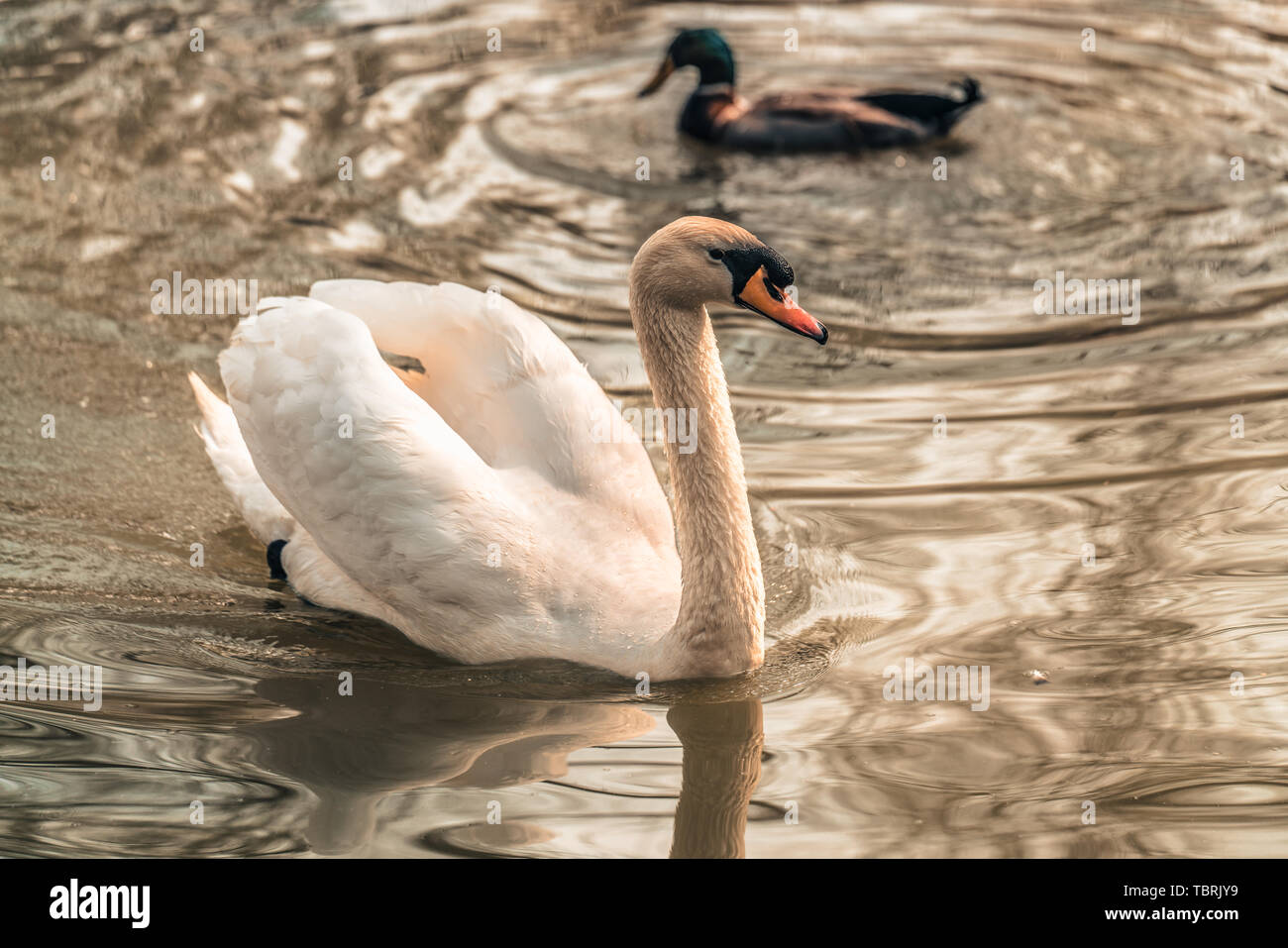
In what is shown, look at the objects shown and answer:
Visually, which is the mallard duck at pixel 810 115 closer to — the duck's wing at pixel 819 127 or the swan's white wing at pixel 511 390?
→ the duck's wing at pixel 819 127

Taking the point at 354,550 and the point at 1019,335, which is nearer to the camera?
the point at 354,550

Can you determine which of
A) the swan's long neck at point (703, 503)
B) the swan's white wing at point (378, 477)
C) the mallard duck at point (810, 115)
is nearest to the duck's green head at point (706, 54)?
the mallard duck at point (810, 115)

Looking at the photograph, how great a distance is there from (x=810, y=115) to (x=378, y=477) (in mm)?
5669

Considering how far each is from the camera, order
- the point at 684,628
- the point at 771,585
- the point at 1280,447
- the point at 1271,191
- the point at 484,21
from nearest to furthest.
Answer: the point at 684,628 < the point at 771,585 < the point at 1280,447 < the point at 1271,191 < the point at 484,21

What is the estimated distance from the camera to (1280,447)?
6.80 metres

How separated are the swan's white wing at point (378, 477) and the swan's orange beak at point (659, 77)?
5.70 metres

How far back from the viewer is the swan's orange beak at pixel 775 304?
4.96 m

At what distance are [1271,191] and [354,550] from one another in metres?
6.29

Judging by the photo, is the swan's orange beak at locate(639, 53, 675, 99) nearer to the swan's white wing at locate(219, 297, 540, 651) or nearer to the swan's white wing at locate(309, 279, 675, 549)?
the swan's white wing at locate(309, 279, 675, 549)

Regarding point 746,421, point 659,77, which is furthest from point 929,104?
point 746,421

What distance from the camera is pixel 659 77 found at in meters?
10.9

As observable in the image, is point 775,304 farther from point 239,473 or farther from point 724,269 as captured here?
point 239,473
